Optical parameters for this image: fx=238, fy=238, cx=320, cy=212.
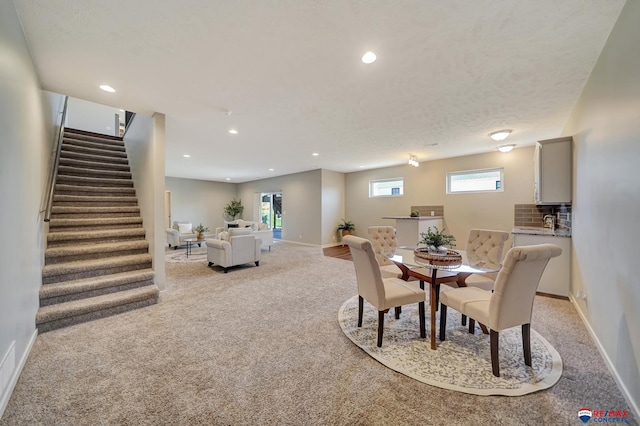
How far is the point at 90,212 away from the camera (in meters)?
4.00

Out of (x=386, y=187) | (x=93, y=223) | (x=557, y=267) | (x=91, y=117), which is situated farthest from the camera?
(x=386, y=187)

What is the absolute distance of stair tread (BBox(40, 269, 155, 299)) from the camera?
104 inches

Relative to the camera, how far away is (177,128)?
159 inches

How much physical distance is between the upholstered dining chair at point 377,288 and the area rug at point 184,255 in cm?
455

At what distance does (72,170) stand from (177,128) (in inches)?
91.0

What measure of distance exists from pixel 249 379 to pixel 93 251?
316 centimetres

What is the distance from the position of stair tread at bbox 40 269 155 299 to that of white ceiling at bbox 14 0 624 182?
7.47 feet

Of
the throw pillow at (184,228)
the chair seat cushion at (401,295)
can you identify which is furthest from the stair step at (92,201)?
the chair seat cushion at (401,295)

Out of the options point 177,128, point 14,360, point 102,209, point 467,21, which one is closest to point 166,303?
point 14,360

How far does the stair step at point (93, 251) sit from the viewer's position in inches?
121

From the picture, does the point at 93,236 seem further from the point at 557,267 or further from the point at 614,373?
the point at 557,267

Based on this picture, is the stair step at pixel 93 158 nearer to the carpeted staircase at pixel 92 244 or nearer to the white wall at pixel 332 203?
the carpeted staircase at pixel 92 244

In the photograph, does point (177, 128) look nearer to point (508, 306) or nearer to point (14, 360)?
point (14, 360)

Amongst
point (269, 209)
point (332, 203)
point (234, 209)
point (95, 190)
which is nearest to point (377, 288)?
point (95, 190)
